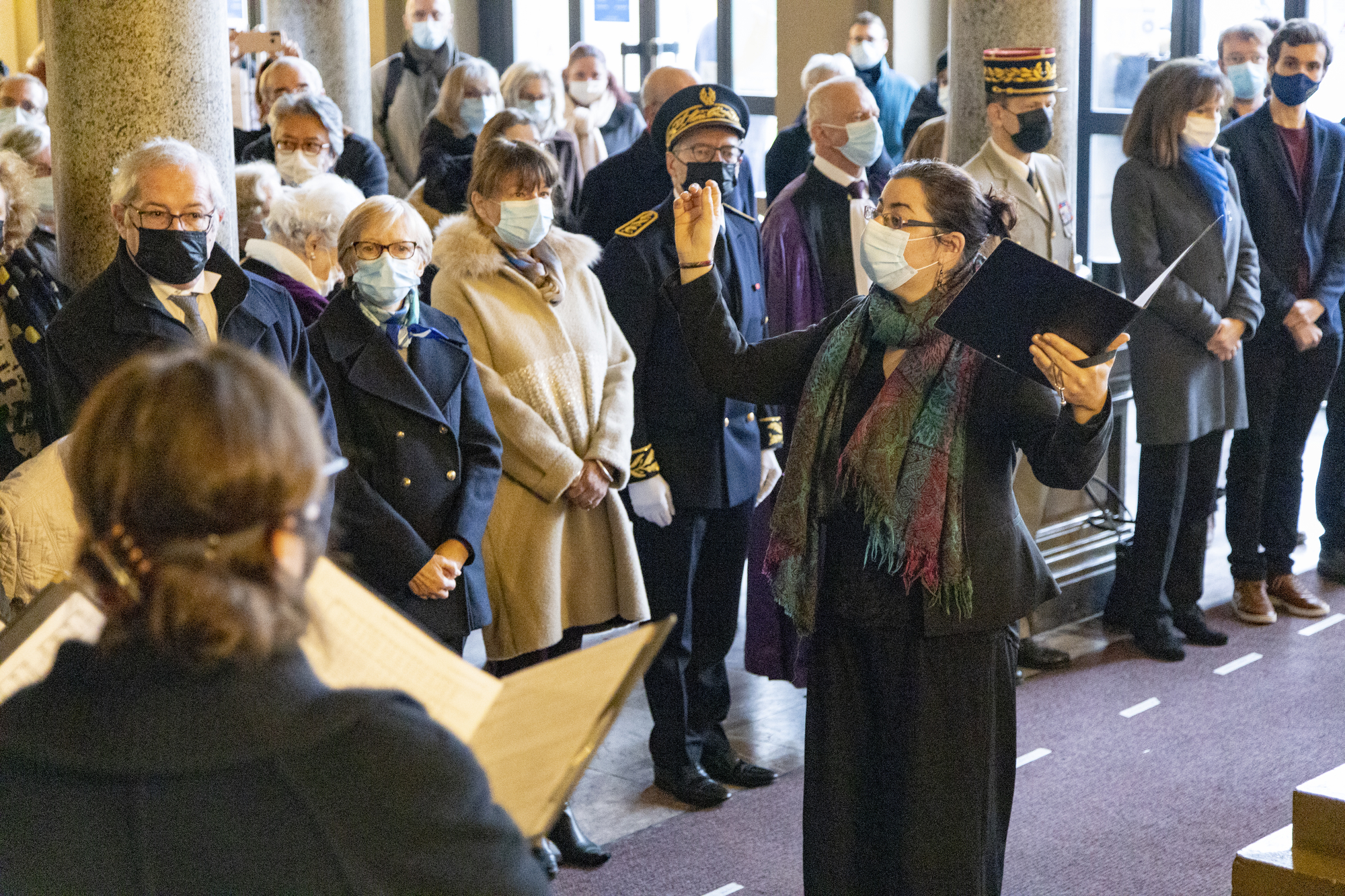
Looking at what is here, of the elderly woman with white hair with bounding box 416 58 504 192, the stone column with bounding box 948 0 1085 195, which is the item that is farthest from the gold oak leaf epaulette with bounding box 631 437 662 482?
the elderly woman with white hair with bounding box 416 58 504 192

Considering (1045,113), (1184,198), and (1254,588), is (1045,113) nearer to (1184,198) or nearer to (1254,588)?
(1184,198)

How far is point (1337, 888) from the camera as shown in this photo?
2.44 metres

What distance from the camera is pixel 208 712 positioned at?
1110 mm

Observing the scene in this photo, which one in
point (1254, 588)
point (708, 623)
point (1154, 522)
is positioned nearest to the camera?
point (708, 623)

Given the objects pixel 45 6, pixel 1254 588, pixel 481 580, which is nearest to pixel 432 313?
pixel 481 580

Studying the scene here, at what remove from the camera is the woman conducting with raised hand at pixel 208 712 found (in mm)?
1091

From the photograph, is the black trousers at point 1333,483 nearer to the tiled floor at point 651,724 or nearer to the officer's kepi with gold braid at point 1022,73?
the tiled floor at point 651,724

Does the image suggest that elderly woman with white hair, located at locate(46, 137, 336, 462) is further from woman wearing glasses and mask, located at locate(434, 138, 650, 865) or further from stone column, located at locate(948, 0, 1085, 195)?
stone column, located at locate(948, 0, 1085, 195)

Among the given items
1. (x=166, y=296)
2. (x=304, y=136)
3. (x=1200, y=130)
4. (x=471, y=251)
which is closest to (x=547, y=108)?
(x=304, y=136)

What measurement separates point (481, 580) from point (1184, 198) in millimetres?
2698

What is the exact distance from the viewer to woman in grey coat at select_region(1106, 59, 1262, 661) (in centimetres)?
462

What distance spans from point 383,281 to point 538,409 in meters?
0.52

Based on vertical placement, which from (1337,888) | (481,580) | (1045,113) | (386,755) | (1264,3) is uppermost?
(1264,3)

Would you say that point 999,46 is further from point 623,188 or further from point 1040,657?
point 1040,657
